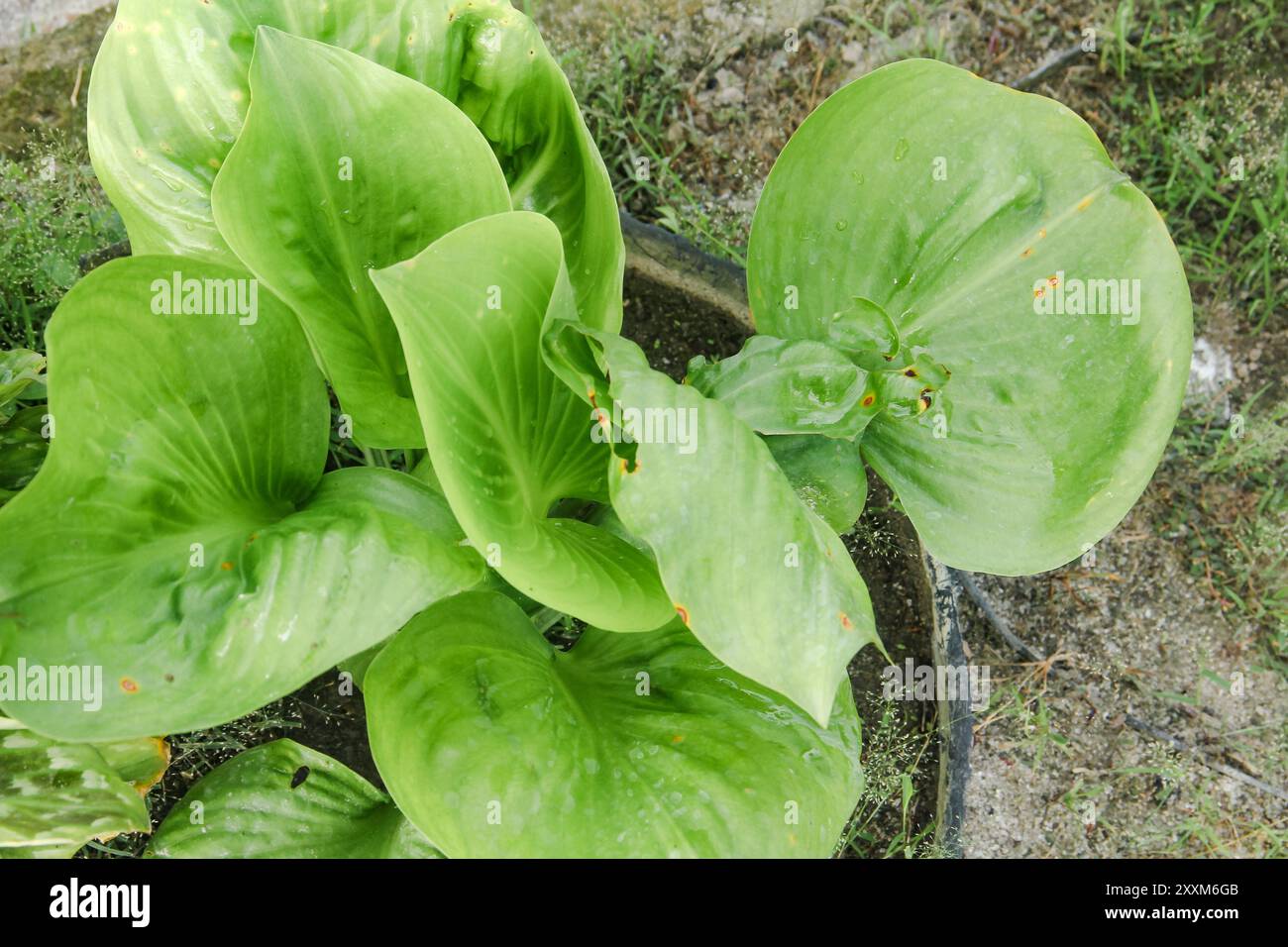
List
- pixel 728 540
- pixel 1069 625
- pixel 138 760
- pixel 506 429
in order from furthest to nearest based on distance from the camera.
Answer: pixel 1069 625 < pixel 138 760 < pixel 506 429 < pixel 728 540

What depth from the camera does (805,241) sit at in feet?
2.60

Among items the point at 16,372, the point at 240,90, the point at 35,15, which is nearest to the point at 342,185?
the point at 240,90

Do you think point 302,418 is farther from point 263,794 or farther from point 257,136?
point 263,794

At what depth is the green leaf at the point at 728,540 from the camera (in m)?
0.54

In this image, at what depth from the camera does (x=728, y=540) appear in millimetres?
562

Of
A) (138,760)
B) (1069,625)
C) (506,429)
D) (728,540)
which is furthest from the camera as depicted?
(1069,625)

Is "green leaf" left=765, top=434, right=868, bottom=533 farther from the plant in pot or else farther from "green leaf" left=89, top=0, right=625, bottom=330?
"green leaf" left=89, top=0, right=625, bottom=330

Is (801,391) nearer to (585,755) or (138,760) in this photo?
(585,755)

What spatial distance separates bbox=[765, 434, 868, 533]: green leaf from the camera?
29.7 inches

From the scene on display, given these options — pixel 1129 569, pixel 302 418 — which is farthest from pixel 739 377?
pixel 1129 569

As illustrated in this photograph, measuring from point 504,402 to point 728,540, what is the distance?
0.18 meters

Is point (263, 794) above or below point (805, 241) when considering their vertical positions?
below

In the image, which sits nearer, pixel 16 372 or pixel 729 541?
pixel 729 541

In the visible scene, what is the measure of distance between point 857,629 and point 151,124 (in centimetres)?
60
